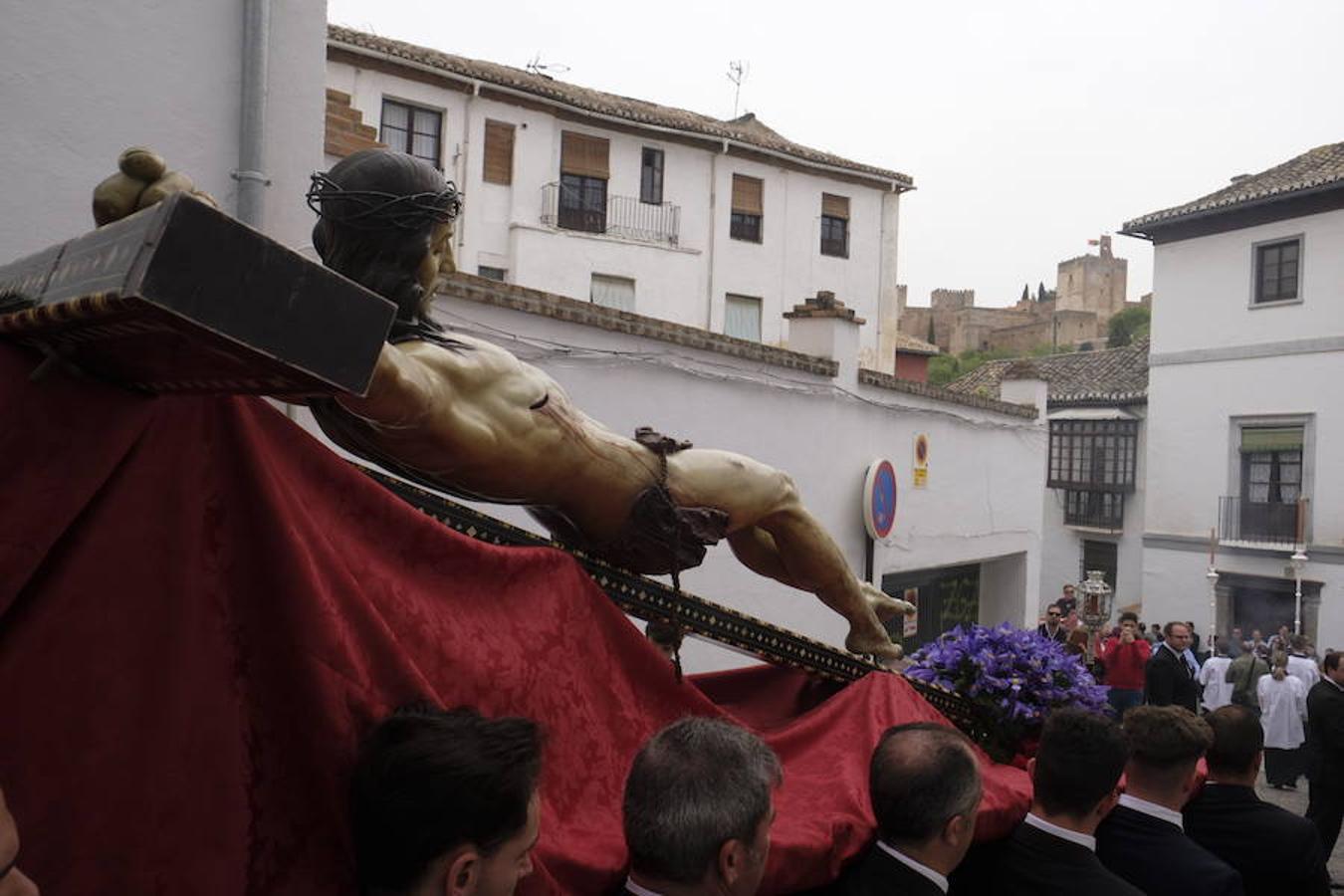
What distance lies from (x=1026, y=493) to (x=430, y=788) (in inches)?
511

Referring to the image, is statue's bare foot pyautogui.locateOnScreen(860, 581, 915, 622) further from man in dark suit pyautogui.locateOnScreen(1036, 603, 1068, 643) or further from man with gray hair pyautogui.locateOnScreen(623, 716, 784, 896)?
man in dark suit pyautogui.locateOnScreen(1036, 603, 1068, 643)


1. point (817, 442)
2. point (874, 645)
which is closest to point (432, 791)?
point (874, 645)

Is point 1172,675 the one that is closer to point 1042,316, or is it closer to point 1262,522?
point 1262,522

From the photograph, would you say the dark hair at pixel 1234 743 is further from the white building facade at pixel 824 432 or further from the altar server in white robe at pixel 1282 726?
the altar server in white robe at pixel 1282 726

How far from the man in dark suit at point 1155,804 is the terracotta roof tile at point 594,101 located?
16.7m

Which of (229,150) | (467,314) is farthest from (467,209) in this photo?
(229,150)

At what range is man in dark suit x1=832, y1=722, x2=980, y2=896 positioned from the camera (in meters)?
2.07

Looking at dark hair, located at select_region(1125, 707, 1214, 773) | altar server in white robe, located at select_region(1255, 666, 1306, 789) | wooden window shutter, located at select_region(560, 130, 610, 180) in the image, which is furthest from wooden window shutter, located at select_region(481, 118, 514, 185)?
dark hair, located at select_region(1125, 707, 1214, 773)

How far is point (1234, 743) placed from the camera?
3.09m

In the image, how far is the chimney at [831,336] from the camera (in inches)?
379

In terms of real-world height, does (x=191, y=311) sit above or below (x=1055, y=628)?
above

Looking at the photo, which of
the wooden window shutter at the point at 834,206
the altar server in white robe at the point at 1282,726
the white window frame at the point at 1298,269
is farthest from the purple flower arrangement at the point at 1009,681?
the wooden window shutter at the point at 834,206

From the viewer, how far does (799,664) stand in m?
2.79

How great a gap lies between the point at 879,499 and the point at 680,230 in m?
13.2
